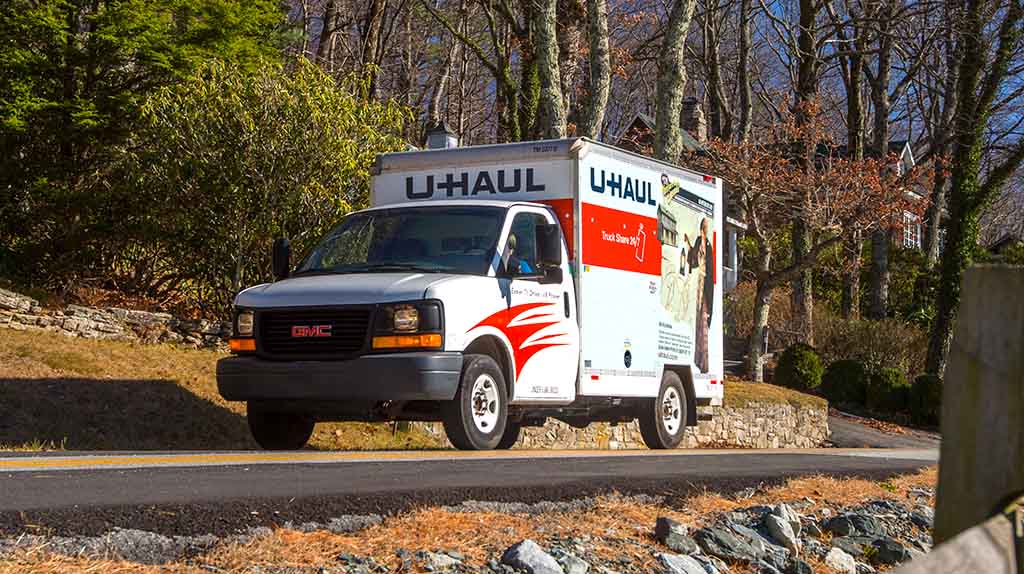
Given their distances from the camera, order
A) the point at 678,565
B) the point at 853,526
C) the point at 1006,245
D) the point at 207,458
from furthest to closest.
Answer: the point at 1006,245, the point at 207,458, the point at 853,526, the point at 678,565

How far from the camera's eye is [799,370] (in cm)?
3031

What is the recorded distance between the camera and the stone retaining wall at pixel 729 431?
18156 mm

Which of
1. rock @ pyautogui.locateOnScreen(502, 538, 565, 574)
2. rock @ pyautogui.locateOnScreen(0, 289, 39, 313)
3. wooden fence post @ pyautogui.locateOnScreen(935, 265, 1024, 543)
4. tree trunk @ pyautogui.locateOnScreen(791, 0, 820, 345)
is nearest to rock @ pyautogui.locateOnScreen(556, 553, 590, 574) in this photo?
rock @ pyautogui.locateOnScreen(502, 538, 565, 574)

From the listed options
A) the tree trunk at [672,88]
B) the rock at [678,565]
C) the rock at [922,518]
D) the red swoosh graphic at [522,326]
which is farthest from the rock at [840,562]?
the tree trunk at [672,88]

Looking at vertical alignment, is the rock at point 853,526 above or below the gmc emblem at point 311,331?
below

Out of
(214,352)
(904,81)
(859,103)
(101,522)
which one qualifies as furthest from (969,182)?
(101,522)

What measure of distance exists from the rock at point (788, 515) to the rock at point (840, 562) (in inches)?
9.0

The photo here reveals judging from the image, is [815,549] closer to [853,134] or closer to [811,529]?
[811,529]

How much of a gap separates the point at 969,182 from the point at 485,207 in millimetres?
23202

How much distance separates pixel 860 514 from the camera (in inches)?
337

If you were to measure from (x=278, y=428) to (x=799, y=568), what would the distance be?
249 inches

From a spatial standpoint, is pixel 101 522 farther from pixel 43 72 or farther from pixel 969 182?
pixel 969 182

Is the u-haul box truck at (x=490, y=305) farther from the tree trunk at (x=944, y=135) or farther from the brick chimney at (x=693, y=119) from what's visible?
the brick chimney at (x=693, y=119)

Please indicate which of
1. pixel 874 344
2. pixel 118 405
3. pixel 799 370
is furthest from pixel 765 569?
pixel 874 344
